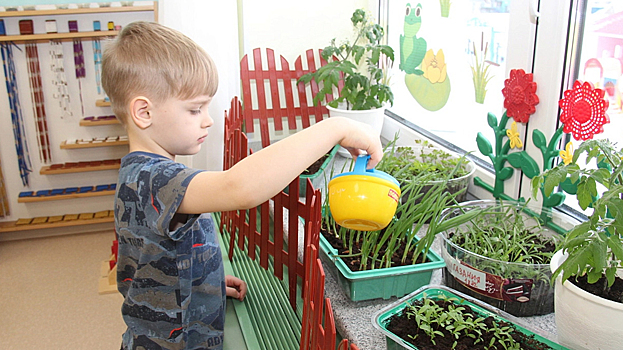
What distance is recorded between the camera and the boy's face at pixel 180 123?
0.84m

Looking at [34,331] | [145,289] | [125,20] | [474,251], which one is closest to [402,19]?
[474,251]

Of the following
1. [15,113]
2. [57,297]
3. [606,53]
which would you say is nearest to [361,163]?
[606,53]

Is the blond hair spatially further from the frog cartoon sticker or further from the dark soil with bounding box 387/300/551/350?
the frog cartoon sticker

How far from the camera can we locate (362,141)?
0.81m

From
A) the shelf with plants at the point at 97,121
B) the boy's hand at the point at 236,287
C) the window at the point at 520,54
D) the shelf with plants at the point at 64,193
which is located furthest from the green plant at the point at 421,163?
the shelf with plants at the point at 64,193

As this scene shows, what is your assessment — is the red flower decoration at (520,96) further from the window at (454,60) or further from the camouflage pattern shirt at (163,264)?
the camouflage pattern shirt at (163,264)

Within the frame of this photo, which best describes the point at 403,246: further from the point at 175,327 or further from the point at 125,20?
the point at 125,20

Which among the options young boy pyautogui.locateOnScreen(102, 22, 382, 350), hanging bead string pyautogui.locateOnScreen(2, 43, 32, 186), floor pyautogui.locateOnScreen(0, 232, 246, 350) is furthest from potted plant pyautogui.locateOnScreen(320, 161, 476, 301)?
hanging bead string pyautogui.locateOnScreen(2, 43, 32, 186)

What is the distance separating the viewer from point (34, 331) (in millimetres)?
2213

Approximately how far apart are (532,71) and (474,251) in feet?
1.50

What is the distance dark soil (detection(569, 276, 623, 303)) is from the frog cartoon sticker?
903 millimetres

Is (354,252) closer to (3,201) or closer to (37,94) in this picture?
(37,94)

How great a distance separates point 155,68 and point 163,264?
1.13 feet

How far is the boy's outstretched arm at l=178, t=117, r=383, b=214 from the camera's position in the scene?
27.5 inches
